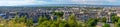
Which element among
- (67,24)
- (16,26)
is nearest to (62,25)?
(67,24)

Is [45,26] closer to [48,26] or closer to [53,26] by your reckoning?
[48,26]

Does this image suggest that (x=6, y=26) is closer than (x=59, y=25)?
Yes

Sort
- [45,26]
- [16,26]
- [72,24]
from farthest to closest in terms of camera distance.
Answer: [45,26] → [72,24] → [16,26]

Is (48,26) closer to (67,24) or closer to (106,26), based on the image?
(67,24)

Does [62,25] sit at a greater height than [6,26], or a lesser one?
lesser

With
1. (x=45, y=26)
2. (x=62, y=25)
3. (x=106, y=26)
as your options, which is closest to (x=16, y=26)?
(x=62, y=25)

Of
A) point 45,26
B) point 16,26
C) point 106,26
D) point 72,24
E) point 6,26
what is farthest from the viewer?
point 106,26

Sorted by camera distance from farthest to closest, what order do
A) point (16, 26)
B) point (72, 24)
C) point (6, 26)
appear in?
point (72, 24)
point (16, 26)
point (6, 26)

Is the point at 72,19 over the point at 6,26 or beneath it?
beneath

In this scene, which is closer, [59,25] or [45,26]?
[59,25]
